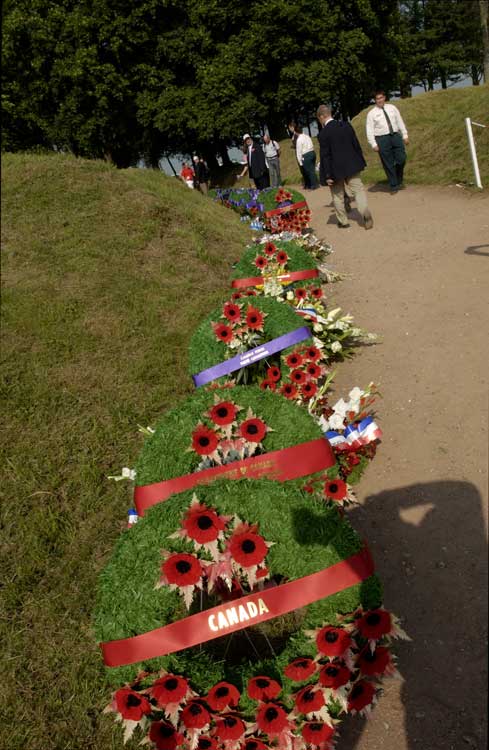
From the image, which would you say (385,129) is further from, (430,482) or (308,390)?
(430,482)

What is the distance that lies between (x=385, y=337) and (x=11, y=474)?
4045mm

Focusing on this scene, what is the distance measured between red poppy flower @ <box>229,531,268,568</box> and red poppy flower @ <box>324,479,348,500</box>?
34.9 inches

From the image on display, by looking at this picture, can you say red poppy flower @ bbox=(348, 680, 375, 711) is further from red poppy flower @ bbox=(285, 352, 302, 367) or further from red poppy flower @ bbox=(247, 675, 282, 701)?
red poppy flower @ bbox=(285, 352, 302, 367)

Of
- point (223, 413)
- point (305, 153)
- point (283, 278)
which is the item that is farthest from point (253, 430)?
point (305, 153)

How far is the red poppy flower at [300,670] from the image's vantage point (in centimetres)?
234

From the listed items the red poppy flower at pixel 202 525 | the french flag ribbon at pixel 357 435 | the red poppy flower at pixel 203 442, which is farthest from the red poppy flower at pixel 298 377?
the red poppy flower at pixel 202 525

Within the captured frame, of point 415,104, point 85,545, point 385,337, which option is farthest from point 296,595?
point 415,104

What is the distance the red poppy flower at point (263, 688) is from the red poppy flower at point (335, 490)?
1.12 meters

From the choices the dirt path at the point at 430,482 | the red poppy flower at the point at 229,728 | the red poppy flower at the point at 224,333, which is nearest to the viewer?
the red poppy flower at the point at 229,728

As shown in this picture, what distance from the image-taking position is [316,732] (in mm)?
2277

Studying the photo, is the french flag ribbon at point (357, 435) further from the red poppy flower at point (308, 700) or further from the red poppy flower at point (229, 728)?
the red poppy flower at point (229, 728)

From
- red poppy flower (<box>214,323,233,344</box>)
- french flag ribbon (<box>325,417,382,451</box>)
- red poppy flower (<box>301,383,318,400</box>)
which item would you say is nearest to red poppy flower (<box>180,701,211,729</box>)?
french flag ribbon (<box>325,417,382,451</box>)

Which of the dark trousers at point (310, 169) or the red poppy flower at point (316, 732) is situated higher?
the dark trousers at point (310, 169)

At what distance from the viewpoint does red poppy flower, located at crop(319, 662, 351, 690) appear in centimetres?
231
